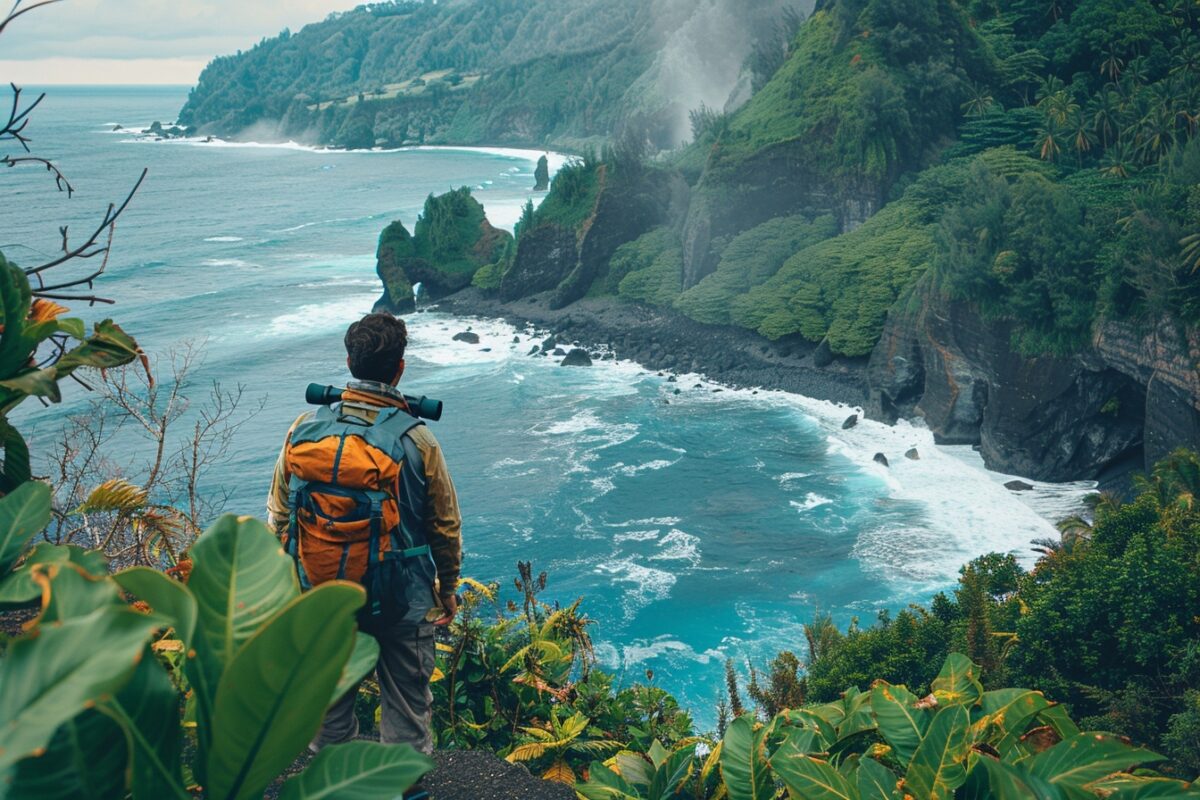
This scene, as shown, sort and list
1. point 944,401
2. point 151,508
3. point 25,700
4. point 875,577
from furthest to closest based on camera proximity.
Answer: point 944,401
point 875,577
point 151,508
point 25,700

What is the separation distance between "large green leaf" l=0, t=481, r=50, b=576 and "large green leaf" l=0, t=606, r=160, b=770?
83cm

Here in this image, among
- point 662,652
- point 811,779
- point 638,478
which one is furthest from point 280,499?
point 638,478

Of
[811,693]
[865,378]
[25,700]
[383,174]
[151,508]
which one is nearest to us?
[25,700]

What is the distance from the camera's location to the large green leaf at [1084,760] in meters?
2.82

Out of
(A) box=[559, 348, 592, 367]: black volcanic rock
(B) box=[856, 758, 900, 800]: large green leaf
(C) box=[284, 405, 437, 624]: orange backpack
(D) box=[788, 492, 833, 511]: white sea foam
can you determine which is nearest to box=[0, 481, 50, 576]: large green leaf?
(C) box=[284, 405, 437, 624]: orange backpack

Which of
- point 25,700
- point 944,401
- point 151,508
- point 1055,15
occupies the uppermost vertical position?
point 1055,15

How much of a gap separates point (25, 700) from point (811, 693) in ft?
50.3

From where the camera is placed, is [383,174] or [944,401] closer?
[944,401]

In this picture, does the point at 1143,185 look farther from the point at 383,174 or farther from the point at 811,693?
the point at 383,174

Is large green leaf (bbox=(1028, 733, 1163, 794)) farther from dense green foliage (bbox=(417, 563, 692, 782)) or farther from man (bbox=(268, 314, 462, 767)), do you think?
dense green foliage (bbox=(417, 563, 692, 782))

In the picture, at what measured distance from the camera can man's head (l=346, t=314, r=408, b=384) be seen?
13.2 feet

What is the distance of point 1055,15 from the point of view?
2062 inches

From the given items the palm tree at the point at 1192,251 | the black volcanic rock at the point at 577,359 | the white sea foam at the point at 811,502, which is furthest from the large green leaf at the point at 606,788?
the black volcanic rock at the point at 577,359

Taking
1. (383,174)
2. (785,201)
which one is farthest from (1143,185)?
(383,174)
